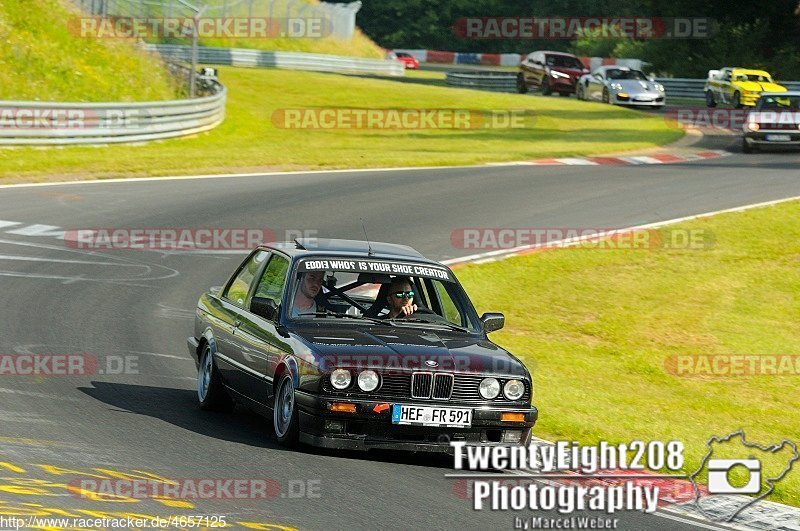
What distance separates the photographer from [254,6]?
68.3 meters

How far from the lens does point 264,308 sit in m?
9.41

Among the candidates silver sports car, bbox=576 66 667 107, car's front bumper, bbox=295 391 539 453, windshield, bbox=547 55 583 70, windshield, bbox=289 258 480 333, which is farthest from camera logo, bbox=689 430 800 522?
windshield, bbox=547 55 583 70

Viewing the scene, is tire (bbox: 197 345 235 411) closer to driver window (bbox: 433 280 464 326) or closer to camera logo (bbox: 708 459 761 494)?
driver window (bbox: 433 280 464 326)

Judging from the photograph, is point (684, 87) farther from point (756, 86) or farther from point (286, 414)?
point (286, 414)

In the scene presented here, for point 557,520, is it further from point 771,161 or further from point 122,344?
point 771,161

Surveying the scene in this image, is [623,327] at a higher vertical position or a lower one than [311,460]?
lower

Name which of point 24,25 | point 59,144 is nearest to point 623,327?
point 59,144

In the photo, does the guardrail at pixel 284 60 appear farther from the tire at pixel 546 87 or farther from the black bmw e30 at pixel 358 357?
the black bmw e30 at pixel 358 357

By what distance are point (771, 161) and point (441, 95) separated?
20.0m

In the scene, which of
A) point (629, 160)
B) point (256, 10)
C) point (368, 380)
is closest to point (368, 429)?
point (368, 380)

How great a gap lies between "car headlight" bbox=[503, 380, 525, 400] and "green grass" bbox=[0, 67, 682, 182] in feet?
56.3

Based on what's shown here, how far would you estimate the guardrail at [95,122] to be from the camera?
2764 centimetres

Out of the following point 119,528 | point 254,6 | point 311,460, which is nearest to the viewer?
point 119,528

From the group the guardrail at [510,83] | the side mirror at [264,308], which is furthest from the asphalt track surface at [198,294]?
the guardrail at [510,83]
